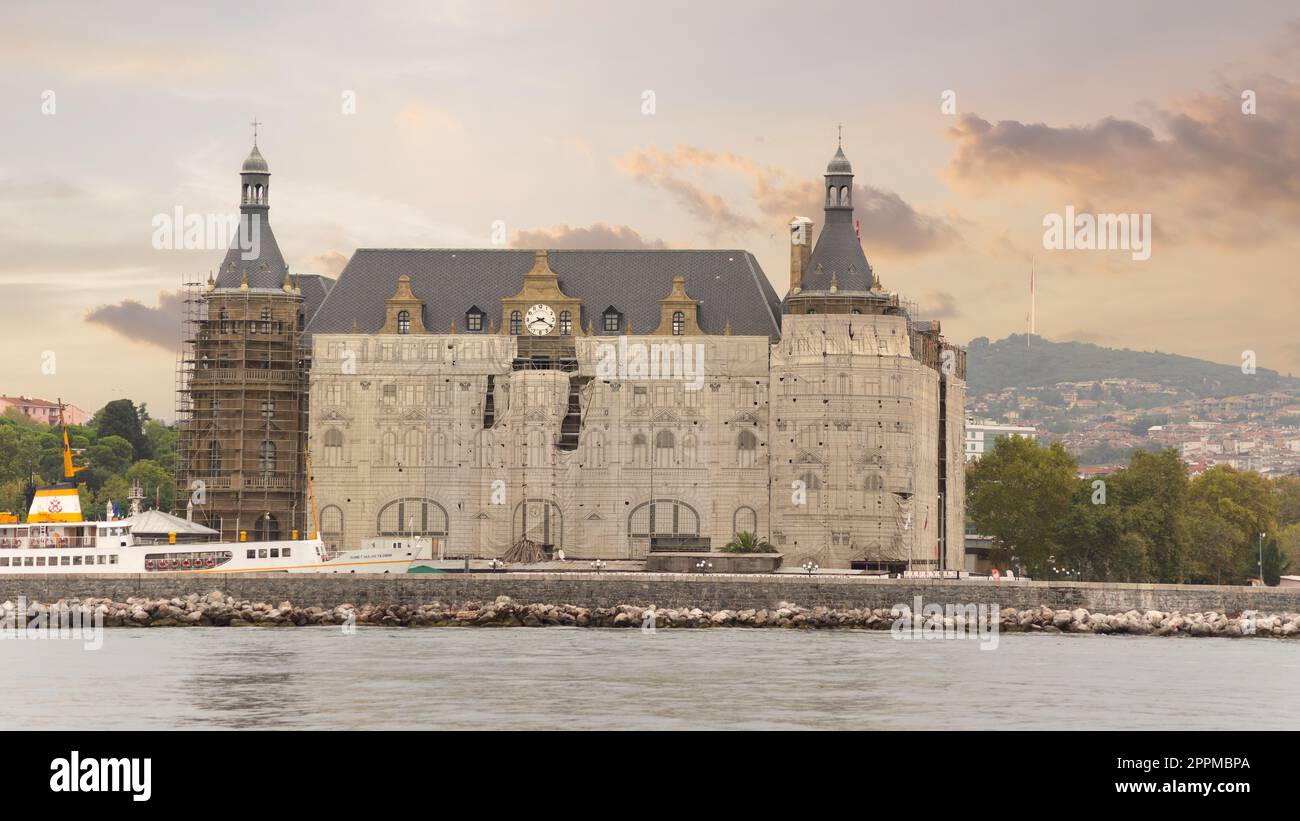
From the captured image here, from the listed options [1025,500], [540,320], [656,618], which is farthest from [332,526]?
[1025,500]

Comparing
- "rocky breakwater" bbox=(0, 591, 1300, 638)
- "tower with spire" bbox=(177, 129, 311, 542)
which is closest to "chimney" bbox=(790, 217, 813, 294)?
"tower with spire" bbox=(177, 129, 311, 542)

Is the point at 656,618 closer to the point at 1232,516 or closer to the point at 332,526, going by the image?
the point at 332,526

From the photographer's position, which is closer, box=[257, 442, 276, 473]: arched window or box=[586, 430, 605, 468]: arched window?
box=[586, 430, 605, 468]: arched window

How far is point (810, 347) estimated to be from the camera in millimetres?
121375

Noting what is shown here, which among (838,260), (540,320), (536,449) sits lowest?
(536,449)

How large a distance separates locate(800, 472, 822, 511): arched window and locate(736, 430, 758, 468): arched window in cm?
386

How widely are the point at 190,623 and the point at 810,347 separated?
44569 millimetres

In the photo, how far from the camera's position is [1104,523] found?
12700 centimetres

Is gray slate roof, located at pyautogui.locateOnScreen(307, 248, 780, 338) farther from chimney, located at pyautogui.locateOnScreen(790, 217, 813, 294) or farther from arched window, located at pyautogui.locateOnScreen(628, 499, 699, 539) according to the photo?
arched window, located at pyautogui.locateOnScreen(628, 499, 699, 539)

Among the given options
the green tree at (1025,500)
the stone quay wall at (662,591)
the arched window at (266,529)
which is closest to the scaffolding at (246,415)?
the arched window at (266,529)

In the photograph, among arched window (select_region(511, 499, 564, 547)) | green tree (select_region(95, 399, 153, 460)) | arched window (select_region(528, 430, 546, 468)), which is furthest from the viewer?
green tree (select_region(95, 399, 153, 460))

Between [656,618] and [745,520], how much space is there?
3411 centimetres

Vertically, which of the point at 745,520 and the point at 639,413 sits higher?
the point at 639,413

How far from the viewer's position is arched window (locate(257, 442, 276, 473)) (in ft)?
416
